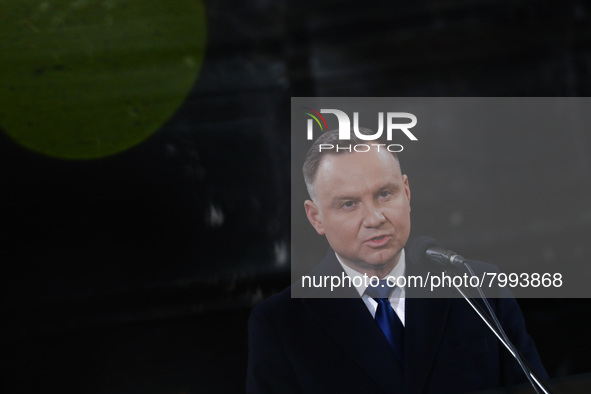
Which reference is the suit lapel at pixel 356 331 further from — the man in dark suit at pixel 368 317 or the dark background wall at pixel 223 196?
the dark background wall at pixel 223 196

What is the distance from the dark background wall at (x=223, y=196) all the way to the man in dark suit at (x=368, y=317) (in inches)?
3.5

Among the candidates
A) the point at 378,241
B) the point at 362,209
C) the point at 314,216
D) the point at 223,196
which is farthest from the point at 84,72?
the point at 378,241

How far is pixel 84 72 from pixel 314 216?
0.99 meters

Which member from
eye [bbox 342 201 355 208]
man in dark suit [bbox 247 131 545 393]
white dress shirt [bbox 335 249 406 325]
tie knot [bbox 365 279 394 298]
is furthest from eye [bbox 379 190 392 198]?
tie knot [bbox 365 279 394 298]

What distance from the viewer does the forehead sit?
1716 mm

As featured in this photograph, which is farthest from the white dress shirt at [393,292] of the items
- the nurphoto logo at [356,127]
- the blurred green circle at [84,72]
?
the blurred green circle at [84,72]

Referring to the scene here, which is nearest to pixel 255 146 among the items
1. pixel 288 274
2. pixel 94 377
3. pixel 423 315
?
pixel 288 274

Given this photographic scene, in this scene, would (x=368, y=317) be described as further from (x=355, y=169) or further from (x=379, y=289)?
(x=355, y=169)

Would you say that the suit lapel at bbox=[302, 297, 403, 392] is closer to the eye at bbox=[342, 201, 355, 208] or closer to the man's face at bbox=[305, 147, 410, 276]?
the man's face at bbox=[305, 147, 410, 276]

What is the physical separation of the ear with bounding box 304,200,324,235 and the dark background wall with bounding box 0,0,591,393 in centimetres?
10

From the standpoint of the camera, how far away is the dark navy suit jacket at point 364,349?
5.46 ft

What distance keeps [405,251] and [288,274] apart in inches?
17.4

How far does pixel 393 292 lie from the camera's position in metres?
1.74

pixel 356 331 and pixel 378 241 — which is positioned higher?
pixel 378 241
